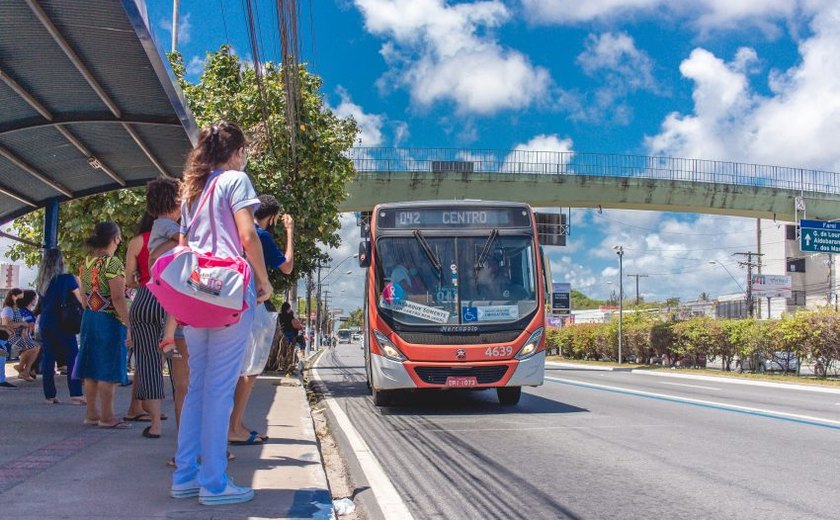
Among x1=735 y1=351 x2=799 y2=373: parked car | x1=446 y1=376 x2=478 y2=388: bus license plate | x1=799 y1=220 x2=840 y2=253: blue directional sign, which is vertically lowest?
x1=735 y1=351 x2=799 y2=373: parked car

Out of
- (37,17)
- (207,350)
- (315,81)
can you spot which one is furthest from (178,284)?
(315,81)

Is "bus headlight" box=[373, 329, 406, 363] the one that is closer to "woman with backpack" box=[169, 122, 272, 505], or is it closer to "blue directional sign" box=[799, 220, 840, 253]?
"woman with backpack" box=[169, 122, 272, 505]

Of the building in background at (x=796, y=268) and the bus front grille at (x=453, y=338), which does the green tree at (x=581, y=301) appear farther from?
the bus front grille at (x=453, y=338)

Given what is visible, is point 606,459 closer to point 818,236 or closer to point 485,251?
point 485,251

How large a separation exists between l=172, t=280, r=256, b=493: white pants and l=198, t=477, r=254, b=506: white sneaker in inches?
1.1

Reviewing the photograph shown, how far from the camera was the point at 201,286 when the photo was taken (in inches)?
155

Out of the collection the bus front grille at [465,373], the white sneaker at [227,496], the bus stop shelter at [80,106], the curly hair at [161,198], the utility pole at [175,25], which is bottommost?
the white sneaker at [227,496]

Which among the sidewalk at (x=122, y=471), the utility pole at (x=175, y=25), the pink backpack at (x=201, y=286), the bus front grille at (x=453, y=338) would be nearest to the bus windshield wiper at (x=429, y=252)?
the bus front grille at (x=453, y=338)

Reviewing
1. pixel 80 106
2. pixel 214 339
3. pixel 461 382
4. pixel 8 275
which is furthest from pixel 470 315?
pixel 8 275

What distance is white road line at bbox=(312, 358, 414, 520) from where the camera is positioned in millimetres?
4941

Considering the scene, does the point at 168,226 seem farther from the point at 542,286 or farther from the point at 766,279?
the point at 766,279

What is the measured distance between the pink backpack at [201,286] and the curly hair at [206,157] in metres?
0.51

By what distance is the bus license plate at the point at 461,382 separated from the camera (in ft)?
34.7

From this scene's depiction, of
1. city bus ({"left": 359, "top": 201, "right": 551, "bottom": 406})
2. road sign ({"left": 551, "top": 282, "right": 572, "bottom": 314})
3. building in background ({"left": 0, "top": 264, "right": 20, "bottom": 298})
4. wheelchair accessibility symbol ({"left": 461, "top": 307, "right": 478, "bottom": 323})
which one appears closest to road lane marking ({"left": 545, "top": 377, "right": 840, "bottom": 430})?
city bus ({"left": 359, "top": 201, "right": 551, "bottom": 406})
